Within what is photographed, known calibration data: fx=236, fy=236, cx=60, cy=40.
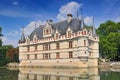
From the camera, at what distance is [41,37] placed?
150 ft

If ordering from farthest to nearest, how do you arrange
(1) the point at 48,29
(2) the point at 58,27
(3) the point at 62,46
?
(1) the point at 48,29 < (2) the point at 58,27 < (3) the point at 62,46

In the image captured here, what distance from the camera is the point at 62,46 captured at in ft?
131

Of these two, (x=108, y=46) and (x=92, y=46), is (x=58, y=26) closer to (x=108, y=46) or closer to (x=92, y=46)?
(x=92, y=46)

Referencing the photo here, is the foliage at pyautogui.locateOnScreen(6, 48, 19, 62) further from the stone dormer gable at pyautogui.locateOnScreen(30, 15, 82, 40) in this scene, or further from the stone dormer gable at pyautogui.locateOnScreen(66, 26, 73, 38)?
the stone dormer gable at pyautogui.locateOnScreen(66, 26, 73, 38)

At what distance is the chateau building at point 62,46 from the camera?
119 feet

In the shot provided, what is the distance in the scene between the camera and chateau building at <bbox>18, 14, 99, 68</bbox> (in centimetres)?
3631

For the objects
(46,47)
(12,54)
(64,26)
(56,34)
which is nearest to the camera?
(56,34)

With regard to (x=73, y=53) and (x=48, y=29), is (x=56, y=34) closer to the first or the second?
(x=48, y=29)

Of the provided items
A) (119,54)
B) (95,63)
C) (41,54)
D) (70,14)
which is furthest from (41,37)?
(119,54)

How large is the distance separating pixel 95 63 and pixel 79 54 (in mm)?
5742

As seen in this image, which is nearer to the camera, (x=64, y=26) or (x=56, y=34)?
(x=56, y=34)

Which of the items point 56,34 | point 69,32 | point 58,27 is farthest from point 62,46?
point 58,27

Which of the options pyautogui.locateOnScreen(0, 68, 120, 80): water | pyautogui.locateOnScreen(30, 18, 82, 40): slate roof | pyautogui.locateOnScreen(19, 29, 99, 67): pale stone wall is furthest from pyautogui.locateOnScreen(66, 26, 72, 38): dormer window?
pyautogui.locateOnScreen(0, 68, 120, 80): water

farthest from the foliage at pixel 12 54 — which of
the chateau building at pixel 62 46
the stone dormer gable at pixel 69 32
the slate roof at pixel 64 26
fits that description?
the stone dormer gable at pixel 69 32
